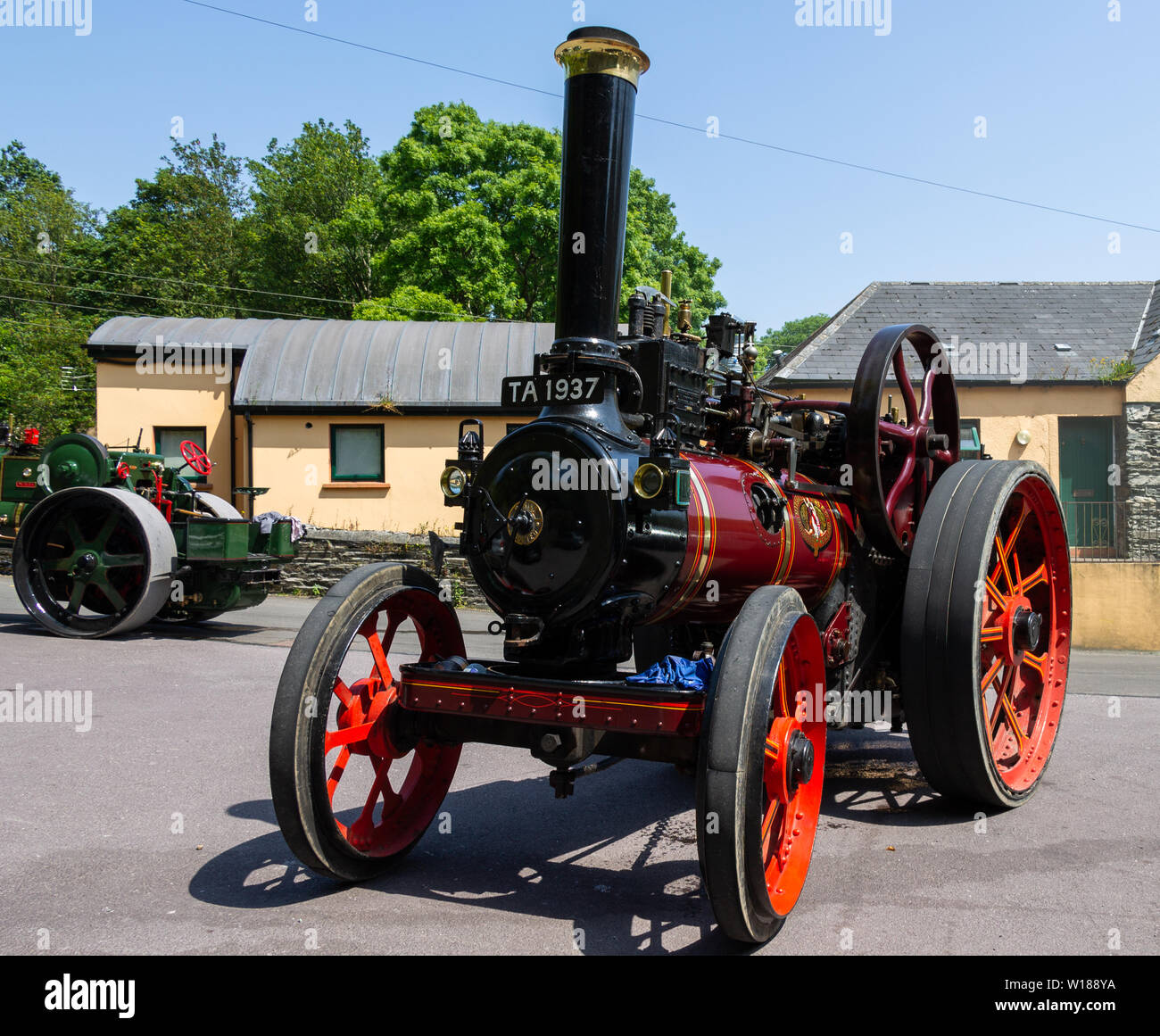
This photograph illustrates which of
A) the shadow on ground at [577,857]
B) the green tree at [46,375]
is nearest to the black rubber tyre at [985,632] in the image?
the shadow on ground at [577,857]

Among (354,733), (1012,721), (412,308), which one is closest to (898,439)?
(1012,721)

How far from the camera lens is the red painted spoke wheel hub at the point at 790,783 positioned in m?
3.39

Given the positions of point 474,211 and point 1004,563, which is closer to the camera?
point 1004,563

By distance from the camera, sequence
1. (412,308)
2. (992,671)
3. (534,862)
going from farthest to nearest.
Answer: (412,308), (992,671), (534,862)

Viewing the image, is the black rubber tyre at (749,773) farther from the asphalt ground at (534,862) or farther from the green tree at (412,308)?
the green tree at (412,308)

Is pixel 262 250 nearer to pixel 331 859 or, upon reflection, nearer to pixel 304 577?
pixel 304 577

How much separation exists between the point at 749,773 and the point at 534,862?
1.53 meters

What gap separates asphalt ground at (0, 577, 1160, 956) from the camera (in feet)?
11.2

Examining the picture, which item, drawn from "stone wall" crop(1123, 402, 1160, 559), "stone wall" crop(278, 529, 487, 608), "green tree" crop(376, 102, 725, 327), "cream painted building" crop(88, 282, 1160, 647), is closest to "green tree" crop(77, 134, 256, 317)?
"green tree" crop(376, 102, 725, 327)

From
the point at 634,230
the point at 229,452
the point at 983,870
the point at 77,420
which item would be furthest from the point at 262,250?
the point at 983,870

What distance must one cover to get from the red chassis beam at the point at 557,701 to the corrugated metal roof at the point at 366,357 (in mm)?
13244

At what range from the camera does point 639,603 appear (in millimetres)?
3707

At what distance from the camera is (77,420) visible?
27.7 metres

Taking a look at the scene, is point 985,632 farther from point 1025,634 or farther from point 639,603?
point 639,603
